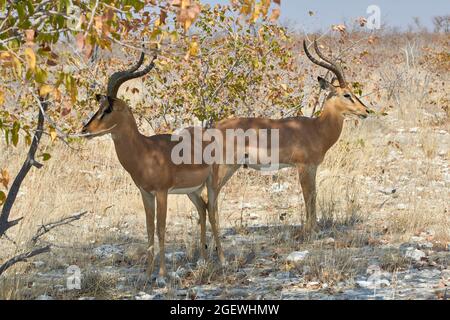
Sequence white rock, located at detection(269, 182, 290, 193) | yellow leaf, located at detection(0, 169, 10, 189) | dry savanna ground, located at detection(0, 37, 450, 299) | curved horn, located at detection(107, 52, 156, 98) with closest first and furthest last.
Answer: yellow leaf, located at detection(0, 169, 10, 189)
dry savanna ground, located at detection(0, 37, 450, 299)
curved horn, located at detection(107, 52, 156, 98)
white rock, located at detection(269, 182, 290, 193)

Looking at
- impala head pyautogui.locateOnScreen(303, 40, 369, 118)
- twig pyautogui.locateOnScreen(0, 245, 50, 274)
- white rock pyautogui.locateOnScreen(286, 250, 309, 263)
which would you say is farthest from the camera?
impala head pyautogui.locateOnScreen(303, 40, 369, 118)

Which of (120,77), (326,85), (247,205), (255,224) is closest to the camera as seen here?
(120,77)

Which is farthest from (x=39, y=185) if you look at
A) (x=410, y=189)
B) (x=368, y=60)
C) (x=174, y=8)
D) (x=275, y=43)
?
(x=368, y=60)

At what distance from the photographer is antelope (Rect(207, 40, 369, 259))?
7.80 m

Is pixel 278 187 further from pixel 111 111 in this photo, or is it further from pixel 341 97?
pixel 111 111

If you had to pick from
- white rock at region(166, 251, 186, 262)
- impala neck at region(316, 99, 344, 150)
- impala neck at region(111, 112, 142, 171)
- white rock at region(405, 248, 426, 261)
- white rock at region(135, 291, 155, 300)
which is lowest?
white rock at region(135, 291, 155, 300)

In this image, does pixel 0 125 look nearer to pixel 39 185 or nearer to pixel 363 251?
pixel 363 251

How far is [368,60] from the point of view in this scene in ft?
76.0

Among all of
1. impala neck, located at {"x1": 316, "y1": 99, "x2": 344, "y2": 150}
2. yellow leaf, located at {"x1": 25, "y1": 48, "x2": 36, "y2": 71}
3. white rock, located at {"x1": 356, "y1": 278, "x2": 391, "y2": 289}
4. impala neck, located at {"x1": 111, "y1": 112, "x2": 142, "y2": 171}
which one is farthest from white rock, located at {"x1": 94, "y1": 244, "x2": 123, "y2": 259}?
yellow leaf, located at {"x1": 25, "y1": 48, "x2": 36, "y2": 71}

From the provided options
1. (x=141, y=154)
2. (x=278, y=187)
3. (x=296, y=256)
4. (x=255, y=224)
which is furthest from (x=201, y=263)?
(x=278, y=187)

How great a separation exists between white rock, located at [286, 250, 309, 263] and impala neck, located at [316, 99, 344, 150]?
5.96ft

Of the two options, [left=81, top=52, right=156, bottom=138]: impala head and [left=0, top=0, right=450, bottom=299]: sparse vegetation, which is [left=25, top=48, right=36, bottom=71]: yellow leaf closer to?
[left=0, top=0, right=450, bottom=299]: sparse vegetation

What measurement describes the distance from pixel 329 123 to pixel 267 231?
58.8 inches

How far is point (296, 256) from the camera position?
664 cm
